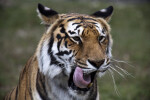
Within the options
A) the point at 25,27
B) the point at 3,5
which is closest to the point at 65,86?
the point at 25,27

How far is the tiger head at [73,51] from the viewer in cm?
337

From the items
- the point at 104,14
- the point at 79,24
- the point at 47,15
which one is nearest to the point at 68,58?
the point at 79,24

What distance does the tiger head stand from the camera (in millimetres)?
3369

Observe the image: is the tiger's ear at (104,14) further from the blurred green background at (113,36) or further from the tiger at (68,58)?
the blurred green background at (113,36)

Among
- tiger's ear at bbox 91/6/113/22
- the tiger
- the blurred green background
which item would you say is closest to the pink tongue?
the tiger

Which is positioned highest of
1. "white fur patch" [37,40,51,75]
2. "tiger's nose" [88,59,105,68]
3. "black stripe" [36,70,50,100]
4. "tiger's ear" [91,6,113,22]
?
"tiger's ear" [91,6,113,22]

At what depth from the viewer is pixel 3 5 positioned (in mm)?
12852

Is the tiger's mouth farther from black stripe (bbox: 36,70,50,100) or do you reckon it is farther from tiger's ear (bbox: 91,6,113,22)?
tiger's ear (bbox: 91,6,113,22)

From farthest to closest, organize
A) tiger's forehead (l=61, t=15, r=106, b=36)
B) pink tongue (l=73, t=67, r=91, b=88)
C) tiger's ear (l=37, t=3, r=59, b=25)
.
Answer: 1. tiger's ear (l=37, t=3, r=59, b=25)
2. tiger's forehead (l=61, t=15, r=106, b=36)
3. pink tongue (l=73, t=67, r=91, b=88)

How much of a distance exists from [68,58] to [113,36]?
734cm

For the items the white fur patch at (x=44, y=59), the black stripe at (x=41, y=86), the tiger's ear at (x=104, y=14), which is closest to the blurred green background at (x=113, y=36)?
the tiger's ear at (x=104, y=14)

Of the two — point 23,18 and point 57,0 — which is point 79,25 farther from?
point 57,0

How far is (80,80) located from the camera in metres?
3.39

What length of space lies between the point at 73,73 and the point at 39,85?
1.26 feet
